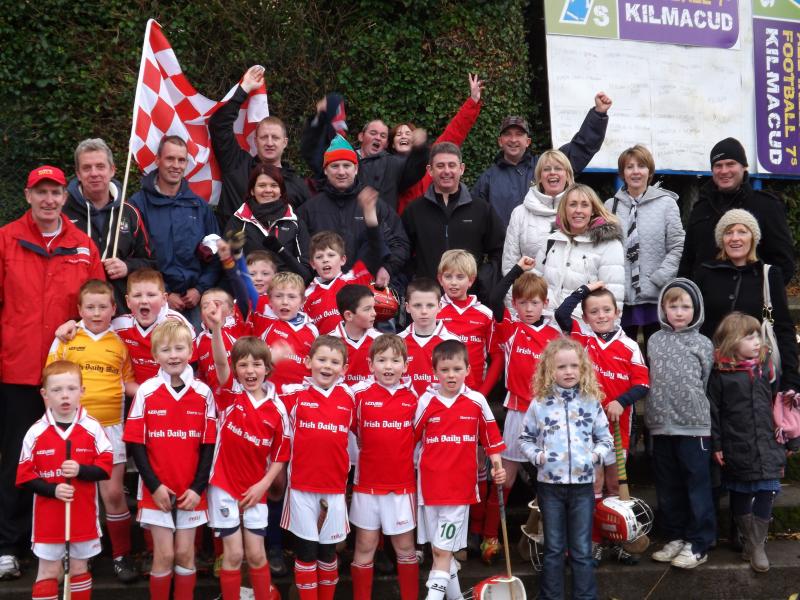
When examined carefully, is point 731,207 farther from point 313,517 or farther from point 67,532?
point 67,532

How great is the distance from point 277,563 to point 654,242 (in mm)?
3281

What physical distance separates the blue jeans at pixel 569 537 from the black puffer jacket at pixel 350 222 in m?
1.90

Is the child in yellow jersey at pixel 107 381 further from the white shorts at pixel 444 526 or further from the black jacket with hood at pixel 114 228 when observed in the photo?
the white shorts at pixel 444 526

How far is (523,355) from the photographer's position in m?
5.38

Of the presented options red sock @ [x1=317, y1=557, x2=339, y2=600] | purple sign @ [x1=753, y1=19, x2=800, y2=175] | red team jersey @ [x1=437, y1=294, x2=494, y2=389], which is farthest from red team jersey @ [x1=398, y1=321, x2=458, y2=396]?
purple sign @ [x1=753, y1=19, x2=800, y2=175]

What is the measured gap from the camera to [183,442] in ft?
15.3

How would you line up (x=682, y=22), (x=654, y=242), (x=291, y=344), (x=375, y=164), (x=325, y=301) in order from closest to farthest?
(x=291, y=344) → (x=325, y=301) → (x=654, y=242) → (x=375, y=164) → (x=682, y=22)

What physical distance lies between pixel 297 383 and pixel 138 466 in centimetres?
101

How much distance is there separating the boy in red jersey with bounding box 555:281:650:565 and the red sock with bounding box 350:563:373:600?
1356 millimetres

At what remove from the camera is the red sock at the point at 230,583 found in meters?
4.64

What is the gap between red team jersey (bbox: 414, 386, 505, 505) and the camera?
4.79m

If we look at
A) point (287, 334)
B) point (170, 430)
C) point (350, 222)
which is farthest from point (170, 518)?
point (350, 222)

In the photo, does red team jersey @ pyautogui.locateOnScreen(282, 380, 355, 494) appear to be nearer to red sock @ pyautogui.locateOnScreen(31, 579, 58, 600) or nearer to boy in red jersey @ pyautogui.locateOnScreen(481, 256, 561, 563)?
boy in red jersey @ pyautogui.locateOnScreen(481, 256, 561, 563)

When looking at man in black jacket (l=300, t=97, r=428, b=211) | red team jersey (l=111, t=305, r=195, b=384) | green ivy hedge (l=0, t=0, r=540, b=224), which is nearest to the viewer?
red team jersey (l=111, t=305, r=195, b=384)
